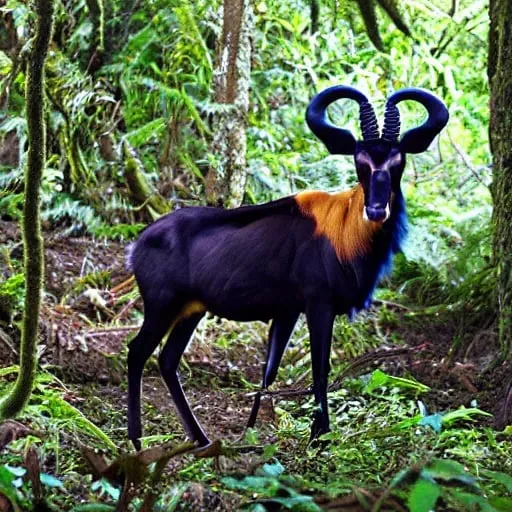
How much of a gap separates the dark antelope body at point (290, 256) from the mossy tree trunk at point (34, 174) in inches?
51.2

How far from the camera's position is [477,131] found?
12195 millimetres

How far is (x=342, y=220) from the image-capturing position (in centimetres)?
557

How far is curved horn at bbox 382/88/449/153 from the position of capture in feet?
17.7

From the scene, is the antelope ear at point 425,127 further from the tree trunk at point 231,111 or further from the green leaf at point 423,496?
the tree trunk at point 231,111

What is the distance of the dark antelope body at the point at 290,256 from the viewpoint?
544 cm

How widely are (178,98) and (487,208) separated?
12.4 feet

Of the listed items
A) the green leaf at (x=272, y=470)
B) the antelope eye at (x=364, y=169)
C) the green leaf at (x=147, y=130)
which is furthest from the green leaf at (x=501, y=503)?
the green leaf at (x=147, y=130)

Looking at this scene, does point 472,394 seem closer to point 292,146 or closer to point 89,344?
point 89,344

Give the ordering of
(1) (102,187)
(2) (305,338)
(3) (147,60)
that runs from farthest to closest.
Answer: (3) (147,60)
(1) (102,187)
(2) (305,338)

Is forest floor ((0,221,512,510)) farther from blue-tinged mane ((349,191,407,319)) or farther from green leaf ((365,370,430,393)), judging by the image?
blue-tinged mane ((349,191,407,319))

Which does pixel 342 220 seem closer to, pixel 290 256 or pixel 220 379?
pixel 290 256

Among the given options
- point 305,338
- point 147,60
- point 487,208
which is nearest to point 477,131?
point 487,208

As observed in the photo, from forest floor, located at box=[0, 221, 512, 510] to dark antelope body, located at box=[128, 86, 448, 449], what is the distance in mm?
420

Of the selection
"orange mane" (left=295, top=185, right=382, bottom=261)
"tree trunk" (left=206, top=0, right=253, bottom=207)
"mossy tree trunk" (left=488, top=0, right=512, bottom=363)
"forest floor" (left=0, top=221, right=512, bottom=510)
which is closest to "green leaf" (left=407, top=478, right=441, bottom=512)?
"forest floor" (left=0, top=221, right=512, bottom=510)
